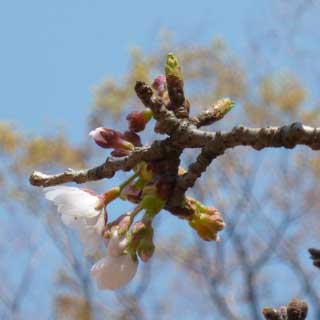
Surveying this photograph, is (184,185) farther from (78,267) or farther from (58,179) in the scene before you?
(78,267)

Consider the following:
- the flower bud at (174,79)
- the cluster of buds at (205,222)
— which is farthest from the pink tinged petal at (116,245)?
the flower bud at (174,79)

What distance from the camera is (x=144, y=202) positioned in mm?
1079

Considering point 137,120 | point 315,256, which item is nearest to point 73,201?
point 137,120

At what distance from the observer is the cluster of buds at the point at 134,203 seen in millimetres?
1062

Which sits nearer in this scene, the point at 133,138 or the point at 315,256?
the point at 315,256

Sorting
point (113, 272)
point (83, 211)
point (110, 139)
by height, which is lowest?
point (113, 272)

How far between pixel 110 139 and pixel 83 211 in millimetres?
117

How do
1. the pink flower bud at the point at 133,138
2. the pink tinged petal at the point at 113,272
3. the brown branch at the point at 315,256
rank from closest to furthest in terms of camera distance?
the brown branch at the point at 315,256, the pink tinged petal at the point at 113,272, the pink flower bud at the point at 133,138

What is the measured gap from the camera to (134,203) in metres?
1.13

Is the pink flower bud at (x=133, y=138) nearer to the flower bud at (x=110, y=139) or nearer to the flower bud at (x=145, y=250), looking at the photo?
the flower bud at (x=110, y=139)

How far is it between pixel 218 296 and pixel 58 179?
6.42m

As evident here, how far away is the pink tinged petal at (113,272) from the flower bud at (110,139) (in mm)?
174

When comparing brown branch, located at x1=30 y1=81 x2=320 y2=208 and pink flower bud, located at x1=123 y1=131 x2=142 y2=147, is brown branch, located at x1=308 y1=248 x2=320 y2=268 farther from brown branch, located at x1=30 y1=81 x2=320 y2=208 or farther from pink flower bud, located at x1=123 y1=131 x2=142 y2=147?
pink flower bud, located at x1=123 y1=131 x2=142 y2=147

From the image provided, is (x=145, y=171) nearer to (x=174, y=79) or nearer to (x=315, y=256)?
(x=174, y=79)
